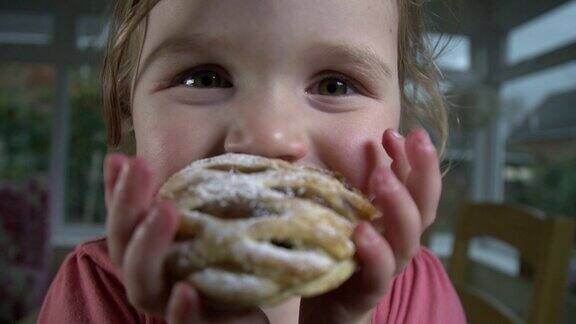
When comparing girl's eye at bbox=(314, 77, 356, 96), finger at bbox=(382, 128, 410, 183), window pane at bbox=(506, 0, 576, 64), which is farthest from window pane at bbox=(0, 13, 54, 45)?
finger at bbox=(382, 128, 410, 183)

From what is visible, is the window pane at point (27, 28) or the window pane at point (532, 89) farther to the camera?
the window pane at point (27, 28)

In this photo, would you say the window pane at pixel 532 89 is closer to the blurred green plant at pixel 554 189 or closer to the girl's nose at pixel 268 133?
the blurred green plant at pixel 554 189

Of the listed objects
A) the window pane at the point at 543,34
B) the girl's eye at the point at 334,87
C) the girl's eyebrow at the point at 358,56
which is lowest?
the girl's eye at the point at 334,87

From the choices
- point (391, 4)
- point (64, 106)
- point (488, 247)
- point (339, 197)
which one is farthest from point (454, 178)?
point (339, 197)

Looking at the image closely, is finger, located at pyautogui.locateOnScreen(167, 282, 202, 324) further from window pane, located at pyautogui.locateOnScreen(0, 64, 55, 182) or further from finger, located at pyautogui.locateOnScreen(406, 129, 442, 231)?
window pane, located at pyautogui.locateOnScreen(0, 64, 55, 182)

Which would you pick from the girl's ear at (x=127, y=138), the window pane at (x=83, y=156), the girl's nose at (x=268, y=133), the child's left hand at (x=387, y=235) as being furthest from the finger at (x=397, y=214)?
Answer: the window pane at (x=83, y=156)

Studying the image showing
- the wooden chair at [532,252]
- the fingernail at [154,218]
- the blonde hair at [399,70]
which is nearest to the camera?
the fingernail at [154,218]

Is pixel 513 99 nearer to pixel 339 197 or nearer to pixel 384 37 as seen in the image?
pixel 384 37

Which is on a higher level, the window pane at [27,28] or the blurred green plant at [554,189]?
the window pane at [27,28]

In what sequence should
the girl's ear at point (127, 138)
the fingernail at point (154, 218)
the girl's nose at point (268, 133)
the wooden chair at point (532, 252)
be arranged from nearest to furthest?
1. the fingernail at point (154, 218)
2. the girl's nose at point (268, 133)
3. the girl's ear at point (127, 138)
4. the wooden chair at point (532, 252)
